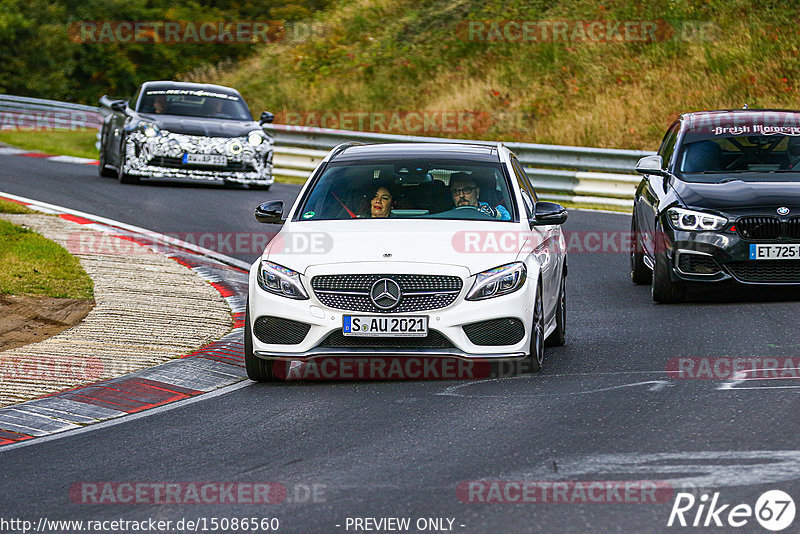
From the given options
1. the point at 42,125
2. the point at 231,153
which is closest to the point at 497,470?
the point at 231,153

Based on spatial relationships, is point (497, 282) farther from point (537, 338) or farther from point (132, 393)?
point (132, 393)

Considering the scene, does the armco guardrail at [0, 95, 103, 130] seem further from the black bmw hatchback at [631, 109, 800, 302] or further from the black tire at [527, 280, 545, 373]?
the black tire at [527, 280, 545, 373]

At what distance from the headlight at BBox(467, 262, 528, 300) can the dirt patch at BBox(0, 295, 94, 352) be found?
12.2 feet

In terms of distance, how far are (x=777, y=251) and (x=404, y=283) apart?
4.37m

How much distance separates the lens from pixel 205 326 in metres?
11.3

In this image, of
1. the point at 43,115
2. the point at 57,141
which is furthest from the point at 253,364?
the point at 43,115

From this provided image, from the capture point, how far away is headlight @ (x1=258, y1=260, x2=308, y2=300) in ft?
29.7

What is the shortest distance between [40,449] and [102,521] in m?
1.72

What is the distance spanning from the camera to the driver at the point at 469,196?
9891 millimetres

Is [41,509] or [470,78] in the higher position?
[470,78]

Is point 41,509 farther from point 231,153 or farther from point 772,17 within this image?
point 772,17

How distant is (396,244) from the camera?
29.9 feet

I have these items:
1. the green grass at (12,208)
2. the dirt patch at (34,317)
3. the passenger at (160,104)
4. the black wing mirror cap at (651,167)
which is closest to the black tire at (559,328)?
the black wing mirror cap at (651,167)

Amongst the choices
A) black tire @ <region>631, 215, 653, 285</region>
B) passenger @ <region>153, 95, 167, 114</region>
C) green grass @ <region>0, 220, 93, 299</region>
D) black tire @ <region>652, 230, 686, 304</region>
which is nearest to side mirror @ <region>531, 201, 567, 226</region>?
black tire @ <region>652, 230, 686, 304</region>
